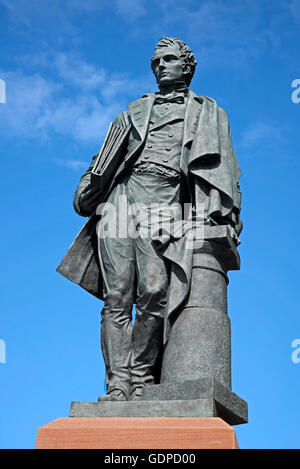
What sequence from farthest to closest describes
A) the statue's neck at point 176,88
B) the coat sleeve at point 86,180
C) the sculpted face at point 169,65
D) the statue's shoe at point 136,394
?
the statue's neck at point 176,88, the sculpted face at point 169,65, the coat sleeve at point 86,180, the statue's shoe at point 136,394

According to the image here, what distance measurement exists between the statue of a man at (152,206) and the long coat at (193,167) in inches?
0.5

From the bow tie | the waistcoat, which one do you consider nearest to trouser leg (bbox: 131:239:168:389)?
the waistcoat

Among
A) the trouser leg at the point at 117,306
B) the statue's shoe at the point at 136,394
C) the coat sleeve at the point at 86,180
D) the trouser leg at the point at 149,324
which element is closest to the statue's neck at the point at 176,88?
the coat sleeve at the point at 86,180

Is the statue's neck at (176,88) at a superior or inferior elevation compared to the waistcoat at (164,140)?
superior

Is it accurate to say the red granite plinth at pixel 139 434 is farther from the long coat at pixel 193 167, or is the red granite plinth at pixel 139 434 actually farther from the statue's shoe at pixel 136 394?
the long coat at pixel 193 167

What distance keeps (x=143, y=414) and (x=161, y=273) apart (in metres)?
1.75

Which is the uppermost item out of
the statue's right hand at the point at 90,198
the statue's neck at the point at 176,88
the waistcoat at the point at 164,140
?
the statue's neck at the point at 176,88

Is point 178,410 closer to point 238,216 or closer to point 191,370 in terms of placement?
point 191,370

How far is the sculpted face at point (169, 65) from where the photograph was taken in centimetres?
965

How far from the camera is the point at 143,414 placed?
291 inches

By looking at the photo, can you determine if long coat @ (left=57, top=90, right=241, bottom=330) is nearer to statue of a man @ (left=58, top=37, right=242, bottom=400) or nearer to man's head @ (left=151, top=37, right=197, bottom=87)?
statue of a man @ (left=58, top=37, right=242, bottom=400)

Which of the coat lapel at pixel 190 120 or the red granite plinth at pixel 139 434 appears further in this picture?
the coat lapel at pixel 190 120

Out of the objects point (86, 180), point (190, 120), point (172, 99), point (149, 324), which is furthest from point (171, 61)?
point (149, 324)

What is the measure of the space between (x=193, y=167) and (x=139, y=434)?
3.47 meters
